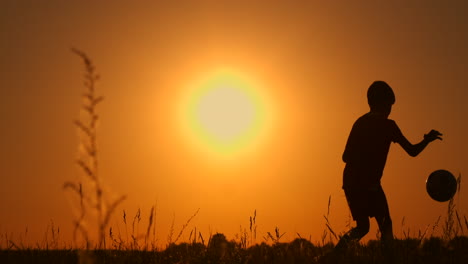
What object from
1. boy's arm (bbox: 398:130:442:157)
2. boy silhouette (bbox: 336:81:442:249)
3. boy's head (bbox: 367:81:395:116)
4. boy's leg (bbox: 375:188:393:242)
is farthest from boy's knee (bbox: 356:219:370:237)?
boy's head (bbox: 367:81:395:116)

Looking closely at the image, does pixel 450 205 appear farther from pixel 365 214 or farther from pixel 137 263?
pixel 137 263

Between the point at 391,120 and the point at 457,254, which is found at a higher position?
the point at 391,120

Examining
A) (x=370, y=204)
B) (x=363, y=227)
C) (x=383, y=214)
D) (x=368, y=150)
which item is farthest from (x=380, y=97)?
(x=363, y=227)

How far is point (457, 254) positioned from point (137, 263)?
3.12m

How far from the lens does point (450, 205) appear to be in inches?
236

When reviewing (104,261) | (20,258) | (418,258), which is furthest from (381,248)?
(20,258)

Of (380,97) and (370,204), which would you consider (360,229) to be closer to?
(370,204)

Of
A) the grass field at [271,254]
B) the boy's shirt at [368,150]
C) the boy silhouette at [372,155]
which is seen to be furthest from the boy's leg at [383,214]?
the grass field at [271,254]

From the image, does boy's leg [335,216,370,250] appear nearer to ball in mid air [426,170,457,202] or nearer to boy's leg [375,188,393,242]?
boy's leg [375,188,393,242]

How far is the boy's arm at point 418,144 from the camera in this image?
7.50m

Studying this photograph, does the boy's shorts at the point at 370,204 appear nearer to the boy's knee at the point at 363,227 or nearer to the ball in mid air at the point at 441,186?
the boy's knee at the point at 363,227

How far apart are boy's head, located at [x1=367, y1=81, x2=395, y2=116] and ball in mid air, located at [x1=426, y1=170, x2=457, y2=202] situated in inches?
50.2

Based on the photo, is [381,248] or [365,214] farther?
[365,214]

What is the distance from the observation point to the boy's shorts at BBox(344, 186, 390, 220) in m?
7.38
